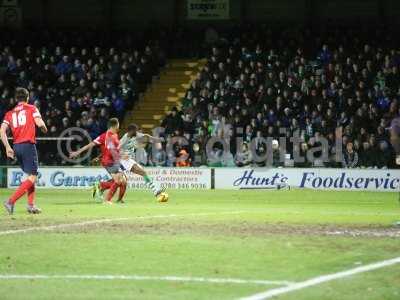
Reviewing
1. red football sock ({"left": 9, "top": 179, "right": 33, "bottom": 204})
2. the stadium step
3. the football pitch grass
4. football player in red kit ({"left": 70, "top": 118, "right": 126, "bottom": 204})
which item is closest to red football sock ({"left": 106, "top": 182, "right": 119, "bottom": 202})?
football player in red kit ({"left": 70, "top": 118, "right": 126, "bottom": 204})

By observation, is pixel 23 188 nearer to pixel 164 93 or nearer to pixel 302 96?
pixel 302 96

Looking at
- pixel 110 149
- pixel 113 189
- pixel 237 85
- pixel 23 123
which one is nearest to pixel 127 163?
pixel 110 149

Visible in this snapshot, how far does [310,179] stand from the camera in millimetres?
30688

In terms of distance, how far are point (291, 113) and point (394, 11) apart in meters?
12.6

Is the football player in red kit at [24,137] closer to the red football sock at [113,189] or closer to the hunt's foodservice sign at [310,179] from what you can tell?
the red football sock at [113,189]

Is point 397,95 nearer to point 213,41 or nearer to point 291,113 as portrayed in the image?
point 291,113

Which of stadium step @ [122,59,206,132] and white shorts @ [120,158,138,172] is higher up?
stadium step @ [122,59,206,132]

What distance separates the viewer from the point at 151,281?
919 cm

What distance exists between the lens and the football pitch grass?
8758 millimetres

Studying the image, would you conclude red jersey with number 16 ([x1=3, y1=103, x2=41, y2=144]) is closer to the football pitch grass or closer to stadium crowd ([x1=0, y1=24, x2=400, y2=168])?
the football pitch grass

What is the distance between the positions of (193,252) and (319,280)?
258 centimetres

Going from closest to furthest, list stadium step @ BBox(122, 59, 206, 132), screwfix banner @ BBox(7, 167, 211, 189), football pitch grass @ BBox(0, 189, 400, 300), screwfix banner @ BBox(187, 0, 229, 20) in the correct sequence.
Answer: football pitch grass @ BBox(0, 189, 400, 300)
screwfix banner @ BBox(7, 167, 211, 189)
stadium step @ BBox(122, 59, 206, 132)
screwfix banner @ BBox(187, 0, 229, 20)

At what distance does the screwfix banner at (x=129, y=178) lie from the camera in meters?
31.5

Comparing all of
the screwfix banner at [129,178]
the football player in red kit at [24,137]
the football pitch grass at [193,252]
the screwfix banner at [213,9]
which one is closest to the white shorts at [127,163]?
the football pitch grass at [193,252]
